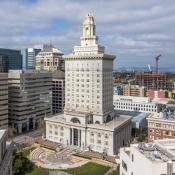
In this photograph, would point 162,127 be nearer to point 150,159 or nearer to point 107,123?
point 107,123

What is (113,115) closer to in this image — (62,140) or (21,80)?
(62,140)

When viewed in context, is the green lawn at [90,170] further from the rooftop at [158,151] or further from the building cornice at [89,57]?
the building cornice at [89,57]

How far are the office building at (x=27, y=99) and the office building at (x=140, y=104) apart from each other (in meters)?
46.5

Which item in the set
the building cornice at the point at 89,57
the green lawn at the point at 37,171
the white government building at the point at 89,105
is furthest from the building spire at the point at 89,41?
the green lawn at the point at 37,171

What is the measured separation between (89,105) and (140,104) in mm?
57473

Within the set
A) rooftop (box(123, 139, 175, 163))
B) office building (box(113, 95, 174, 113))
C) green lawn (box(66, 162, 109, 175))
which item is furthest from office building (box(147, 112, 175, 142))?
office building (box(113, 95, 174, 113))

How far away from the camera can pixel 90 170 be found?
93.1 m

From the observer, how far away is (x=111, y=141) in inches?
4281

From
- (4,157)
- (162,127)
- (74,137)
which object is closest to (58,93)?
(74,137)

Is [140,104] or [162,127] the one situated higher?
[140,104]

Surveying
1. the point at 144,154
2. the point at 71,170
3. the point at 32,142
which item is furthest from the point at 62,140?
the point at 144,154

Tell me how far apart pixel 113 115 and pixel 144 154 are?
84.2 meters

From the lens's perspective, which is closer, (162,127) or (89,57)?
(162,127)

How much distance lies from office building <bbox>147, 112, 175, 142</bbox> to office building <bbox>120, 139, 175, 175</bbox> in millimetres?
49752
